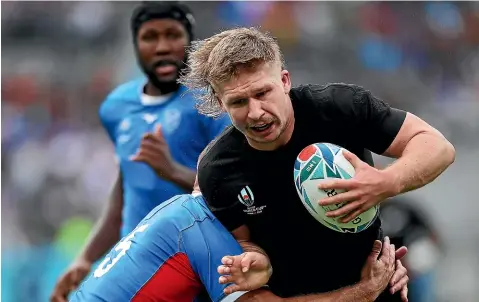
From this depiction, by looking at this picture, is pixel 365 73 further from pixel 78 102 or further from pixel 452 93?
pixel 78 102

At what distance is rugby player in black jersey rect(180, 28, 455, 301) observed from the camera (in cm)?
→ 325

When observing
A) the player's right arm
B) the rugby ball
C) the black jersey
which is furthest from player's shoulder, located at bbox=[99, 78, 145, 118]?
the rugby ball

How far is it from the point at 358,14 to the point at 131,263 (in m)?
6.36

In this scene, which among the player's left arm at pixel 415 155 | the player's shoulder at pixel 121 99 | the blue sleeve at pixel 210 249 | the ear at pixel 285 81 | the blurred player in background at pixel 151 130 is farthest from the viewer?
the player's shoulder at pixel 121 99

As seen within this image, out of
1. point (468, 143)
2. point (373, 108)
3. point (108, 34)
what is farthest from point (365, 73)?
point (373, 108)

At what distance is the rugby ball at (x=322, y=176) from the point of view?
3121 mm

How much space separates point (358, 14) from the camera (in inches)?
368

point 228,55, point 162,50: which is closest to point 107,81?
point 162,50

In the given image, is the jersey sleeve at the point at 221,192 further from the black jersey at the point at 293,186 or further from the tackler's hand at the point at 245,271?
the tackler's hand at the point at 245,271

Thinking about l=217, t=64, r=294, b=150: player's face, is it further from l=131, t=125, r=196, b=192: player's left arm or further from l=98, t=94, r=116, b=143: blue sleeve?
l=98, t=94, r=116, b=143: blue sleeve

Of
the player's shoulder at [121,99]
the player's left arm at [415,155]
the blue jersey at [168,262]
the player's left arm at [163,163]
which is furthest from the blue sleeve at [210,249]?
the player's shoulder at [121,99]

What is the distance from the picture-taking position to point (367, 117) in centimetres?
339

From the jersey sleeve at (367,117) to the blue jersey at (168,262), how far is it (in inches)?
26.0

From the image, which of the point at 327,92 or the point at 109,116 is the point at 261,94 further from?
the point at 109,116
